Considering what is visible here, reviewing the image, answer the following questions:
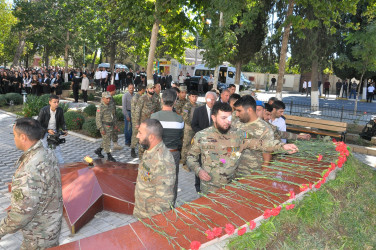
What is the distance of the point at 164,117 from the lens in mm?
5043

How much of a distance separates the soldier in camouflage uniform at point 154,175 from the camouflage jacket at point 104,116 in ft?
15.6

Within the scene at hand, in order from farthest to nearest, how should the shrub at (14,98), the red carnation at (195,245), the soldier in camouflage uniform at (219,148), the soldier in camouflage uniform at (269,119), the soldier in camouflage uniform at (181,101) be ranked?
the shrub at (14,98), the soldier in camouflage uniform at (181,101), the soldier in camouflage uniform at (269,119), the soldier in camouflage uniform at (219,148), the red carnation at (195,245)

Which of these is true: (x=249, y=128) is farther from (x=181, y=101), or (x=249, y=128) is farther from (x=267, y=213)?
(x=181, y=101)

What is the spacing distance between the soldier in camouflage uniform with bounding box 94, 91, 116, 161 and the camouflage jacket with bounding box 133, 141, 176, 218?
15.4 ft

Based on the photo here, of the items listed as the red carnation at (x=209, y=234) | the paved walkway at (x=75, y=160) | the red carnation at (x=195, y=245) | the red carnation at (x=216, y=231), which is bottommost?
the paved walkway at (x=75, y=160)

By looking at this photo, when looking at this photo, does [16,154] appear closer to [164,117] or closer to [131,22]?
[164,117]

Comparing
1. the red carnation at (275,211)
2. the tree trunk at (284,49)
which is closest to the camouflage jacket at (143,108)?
the red carnation at (275,211)

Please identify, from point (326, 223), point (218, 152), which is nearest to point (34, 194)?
point (218, 152)

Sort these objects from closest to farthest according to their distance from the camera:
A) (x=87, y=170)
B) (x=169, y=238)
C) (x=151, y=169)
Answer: (x=169, y=238) < (x=151, y=169) < (x=87, y=170)

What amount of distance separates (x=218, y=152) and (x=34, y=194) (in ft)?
6.70

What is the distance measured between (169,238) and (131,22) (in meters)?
11.4

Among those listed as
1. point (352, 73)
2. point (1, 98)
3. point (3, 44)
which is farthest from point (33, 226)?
point (3, 44)

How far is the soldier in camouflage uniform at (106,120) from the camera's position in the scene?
785cm

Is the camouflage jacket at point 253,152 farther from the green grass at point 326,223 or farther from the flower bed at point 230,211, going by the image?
the green grass at point 326,223
